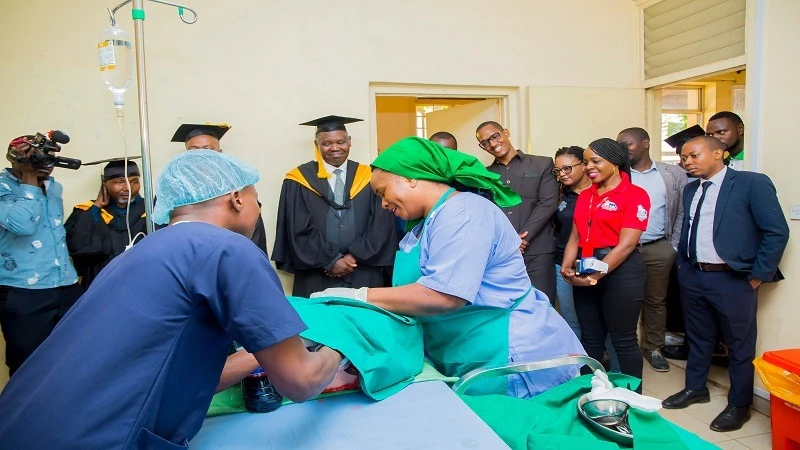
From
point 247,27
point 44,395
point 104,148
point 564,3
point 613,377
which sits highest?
point 564,3

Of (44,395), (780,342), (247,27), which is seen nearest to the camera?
(44,395)

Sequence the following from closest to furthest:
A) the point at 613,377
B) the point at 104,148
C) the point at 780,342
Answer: the point at 613,377
the point at 780,342
the point at 104,148

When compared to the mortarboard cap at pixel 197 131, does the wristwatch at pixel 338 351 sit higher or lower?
lower

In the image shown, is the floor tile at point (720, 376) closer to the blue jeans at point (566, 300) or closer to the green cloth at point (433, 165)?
the blue jeans at point (566, 300)

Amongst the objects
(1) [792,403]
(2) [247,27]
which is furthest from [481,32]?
(1) [792,403]

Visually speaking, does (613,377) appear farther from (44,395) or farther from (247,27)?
(247,27)

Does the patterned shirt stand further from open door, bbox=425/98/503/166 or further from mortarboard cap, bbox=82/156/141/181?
open door, bbox=425/98/503/166

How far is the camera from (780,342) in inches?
112

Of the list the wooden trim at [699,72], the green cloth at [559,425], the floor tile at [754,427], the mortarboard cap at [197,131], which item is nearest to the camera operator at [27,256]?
the mortarboard cap at [197,131]

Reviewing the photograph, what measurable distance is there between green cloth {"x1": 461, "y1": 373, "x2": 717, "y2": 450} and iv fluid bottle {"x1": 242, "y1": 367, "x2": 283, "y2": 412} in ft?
1.58

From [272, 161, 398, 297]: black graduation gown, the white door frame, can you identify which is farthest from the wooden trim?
[272, 161, 398, 297]: black graduation gown

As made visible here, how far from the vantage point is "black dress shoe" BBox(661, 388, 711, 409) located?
9.77 feet

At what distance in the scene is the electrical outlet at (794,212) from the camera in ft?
8.87

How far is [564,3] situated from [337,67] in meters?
1.85
